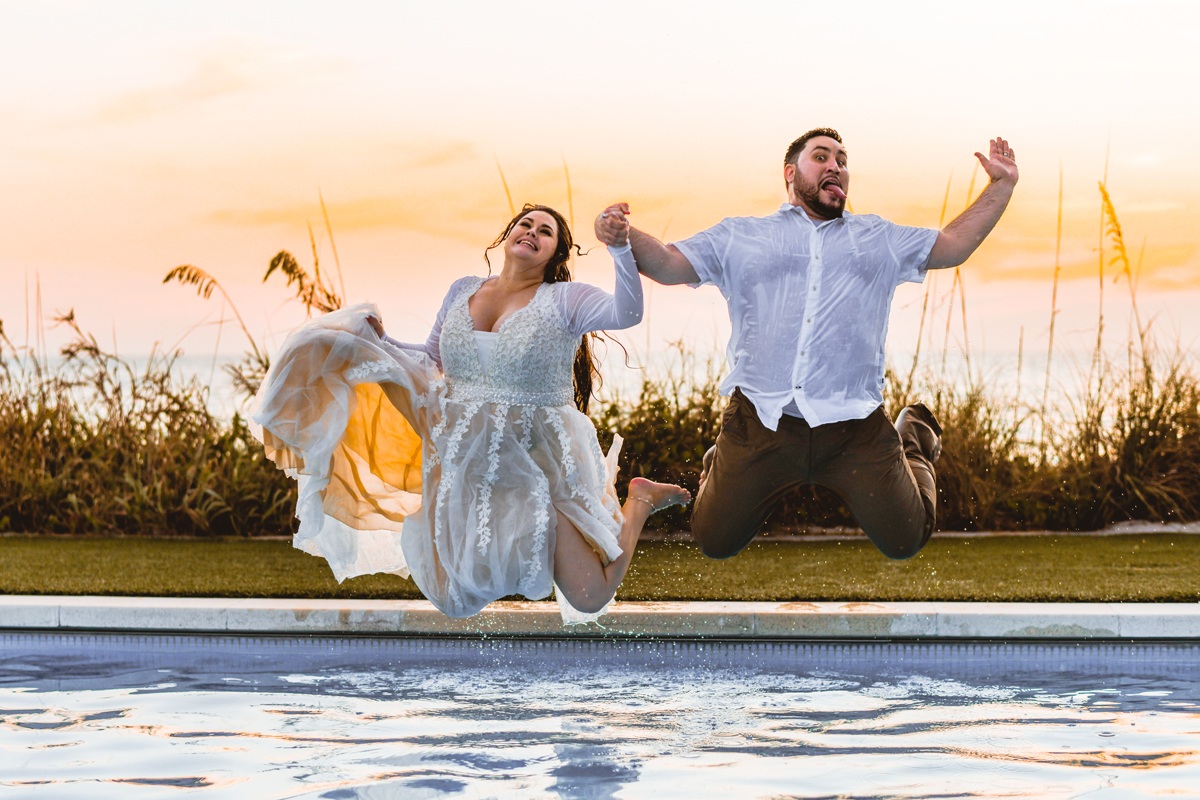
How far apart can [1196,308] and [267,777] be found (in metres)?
8.05

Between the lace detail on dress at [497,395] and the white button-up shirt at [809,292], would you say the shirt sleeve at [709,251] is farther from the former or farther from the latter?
the lace detail on dress at [497,395]

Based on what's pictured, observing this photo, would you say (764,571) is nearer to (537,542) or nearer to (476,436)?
(537,542)

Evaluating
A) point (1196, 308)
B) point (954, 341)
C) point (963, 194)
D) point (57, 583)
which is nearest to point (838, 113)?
point (963, 194)

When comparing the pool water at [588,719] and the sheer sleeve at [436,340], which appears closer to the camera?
the pool water at [588,719]

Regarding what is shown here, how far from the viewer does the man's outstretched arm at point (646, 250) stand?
3523 millimetres

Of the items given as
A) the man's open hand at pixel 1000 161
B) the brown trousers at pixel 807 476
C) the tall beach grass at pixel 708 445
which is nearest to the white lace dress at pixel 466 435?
the brown trousers at pixel 807 476

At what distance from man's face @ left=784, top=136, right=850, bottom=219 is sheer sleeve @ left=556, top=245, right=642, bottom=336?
2.21 ft

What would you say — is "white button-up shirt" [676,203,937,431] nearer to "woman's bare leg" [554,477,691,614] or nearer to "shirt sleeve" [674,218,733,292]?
"shirt sleeve" [674,218,733,292]

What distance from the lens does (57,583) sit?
6.27 meters

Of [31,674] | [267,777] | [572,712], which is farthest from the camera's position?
[31,674]

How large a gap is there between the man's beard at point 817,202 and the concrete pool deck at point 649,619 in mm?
2177

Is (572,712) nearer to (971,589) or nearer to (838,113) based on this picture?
(971,589)

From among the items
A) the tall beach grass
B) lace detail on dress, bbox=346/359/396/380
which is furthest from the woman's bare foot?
the tall beach grass

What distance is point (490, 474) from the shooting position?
405cm
